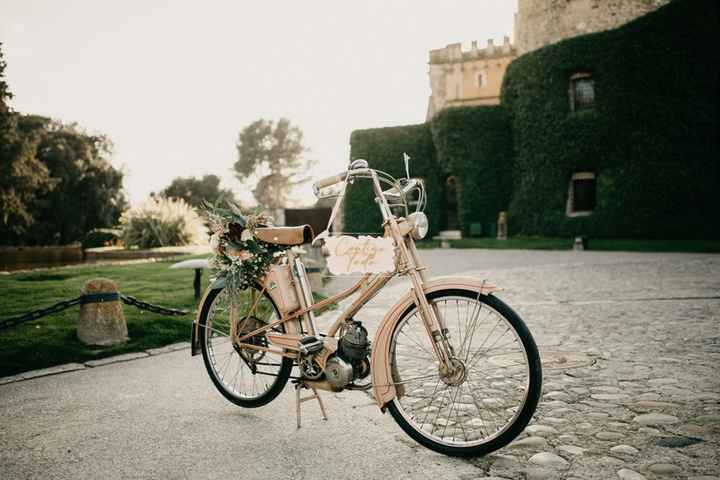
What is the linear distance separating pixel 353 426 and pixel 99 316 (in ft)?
10.3

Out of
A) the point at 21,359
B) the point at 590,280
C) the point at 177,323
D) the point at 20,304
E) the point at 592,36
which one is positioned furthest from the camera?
the point at 592,36

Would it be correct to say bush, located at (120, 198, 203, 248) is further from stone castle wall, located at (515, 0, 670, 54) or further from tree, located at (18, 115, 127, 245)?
tree, located at (18, 115, 127, 245)

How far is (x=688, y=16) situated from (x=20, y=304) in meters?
21.7

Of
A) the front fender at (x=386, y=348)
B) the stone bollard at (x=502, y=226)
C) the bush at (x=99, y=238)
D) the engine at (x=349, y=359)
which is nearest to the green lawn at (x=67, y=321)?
the engine at (x=349, y=359)

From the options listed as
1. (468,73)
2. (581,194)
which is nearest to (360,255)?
(581,194)

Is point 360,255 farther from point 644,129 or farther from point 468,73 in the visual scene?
point 468,73

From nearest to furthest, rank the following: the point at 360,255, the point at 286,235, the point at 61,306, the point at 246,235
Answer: the point at 360,255
the point at 286,235
the point at 246,235
the point at 61,306

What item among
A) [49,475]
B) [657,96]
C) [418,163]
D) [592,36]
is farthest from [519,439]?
[418,163]

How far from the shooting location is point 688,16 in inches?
716

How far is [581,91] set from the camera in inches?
808

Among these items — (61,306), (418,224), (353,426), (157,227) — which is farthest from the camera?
(157,227)

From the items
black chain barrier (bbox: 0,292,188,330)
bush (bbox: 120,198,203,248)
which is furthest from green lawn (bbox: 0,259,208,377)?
Answer: bush (bbox: 120,198,203,248)

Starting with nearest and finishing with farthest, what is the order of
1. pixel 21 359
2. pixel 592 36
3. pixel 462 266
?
pixel 21 359 < pixel 462 266 < pixel 592 36

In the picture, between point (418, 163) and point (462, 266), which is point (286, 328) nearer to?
point (462, 266)
